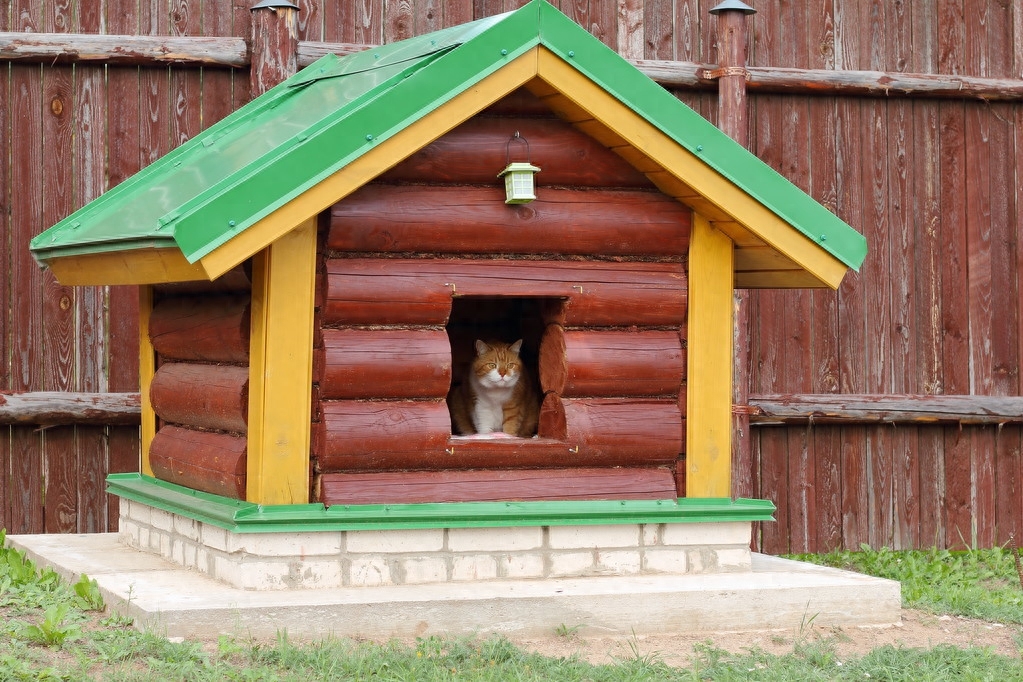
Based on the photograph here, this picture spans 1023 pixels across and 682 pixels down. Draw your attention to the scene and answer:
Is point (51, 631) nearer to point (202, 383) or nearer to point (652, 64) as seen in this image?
point (202, 383)

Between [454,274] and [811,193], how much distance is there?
3.82 m

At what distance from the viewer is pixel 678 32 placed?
365 inches

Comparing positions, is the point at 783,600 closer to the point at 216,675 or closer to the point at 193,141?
the point at 216,675

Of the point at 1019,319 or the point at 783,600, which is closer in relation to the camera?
the point at 783,600

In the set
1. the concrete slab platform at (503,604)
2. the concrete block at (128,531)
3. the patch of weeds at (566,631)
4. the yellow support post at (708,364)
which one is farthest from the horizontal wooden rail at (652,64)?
the patch of weeds at (566,631)

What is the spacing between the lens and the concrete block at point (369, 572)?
6.39 m

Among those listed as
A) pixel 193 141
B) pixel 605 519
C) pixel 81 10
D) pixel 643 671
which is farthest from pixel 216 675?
pixel 81 10

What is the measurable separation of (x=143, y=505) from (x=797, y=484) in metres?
4.39

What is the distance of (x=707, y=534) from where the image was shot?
696 cm

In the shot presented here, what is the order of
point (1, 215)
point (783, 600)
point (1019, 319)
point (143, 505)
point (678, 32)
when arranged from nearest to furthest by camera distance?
point (783, 600), point (143, 505), point (1, 215), point (678, 32), point (1019, 319)

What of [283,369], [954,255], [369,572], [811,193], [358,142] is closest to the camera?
[358,142]

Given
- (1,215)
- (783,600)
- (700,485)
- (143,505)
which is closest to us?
(783,600)

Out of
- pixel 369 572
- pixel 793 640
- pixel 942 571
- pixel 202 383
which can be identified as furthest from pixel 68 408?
pixel 942 571

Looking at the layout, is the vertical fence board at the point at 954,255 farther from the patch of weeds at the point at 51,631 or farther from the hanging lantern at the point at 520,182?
the patch of weeds at the point at 51,631
